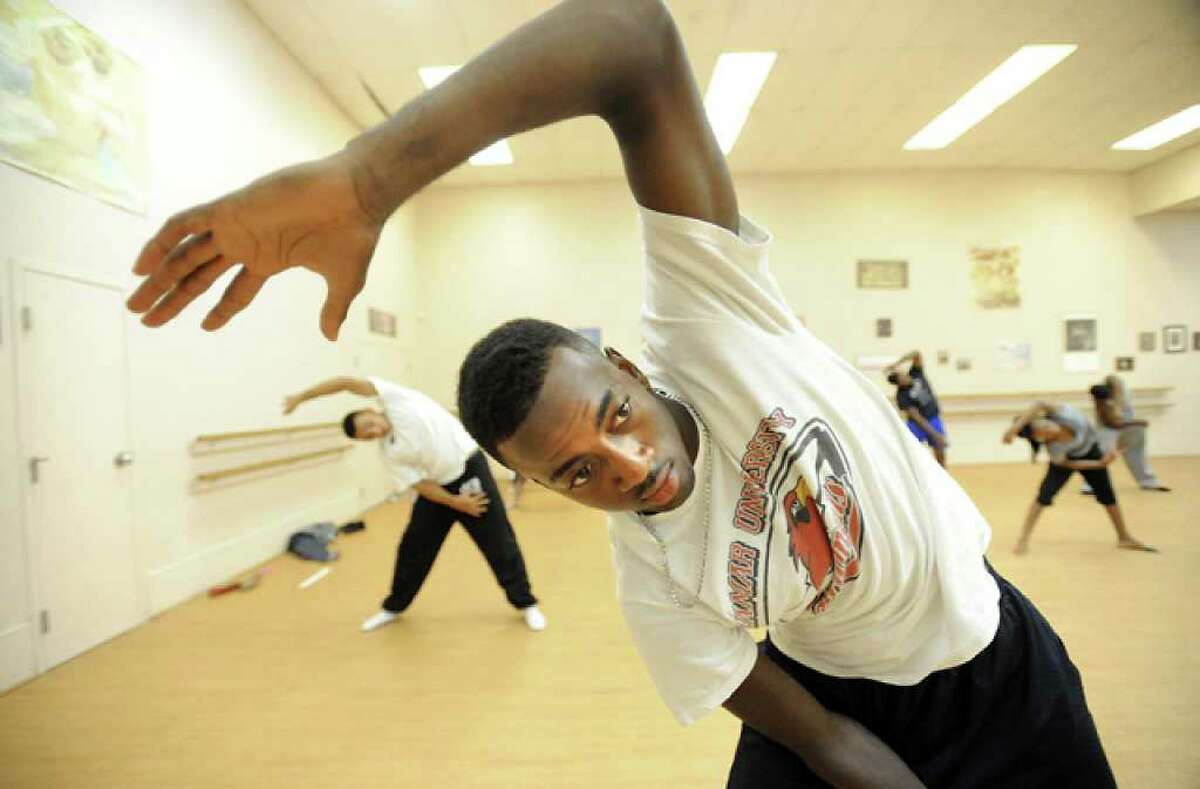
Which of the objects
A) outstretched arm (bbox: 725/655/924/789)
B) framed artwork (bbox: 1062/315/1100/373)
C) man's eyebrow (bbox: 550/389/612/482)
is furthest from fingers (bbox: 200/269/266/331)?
framed artwork (bbox: 1062/315/1100/373)

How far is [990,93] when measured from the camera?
676 cm

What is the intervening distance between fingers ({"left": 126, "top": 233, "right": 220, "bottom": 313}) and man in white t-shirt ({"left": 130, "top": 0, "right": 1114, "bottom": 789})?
2 cm

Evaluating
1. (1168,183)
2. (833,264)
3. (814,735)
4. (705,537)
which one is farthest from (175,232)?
(1168,183)

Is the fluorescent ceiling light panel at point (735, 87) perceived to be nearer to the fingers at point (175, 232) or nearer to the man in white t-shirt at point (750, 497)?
the man in white t-shirt at point (750, 497)

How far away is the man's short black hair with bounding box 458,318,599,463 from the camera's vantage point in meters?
0.83

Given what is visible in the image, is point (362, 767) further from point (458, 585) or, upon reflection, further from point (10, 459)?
point (10, 459)

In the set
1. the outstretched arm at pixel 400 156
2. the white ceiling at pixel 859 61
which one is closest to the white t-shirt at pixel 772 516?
the outstretched arm at pixel 400 156

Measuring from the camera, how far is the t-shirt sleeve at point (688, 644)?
869mm

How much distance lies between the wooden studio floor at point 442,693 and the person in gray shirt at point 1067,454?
10.0 inches

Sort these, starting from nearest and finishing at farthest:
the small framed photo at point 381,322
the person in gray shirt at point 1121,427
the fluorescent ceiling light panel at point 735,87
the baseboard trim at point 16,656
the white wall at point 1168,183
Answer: the baseboard trim at point 16,656, the person in gray shirt at point 1121,427, the fluorescent ceiling light panel at point 735,87, the small framed photo at point 381,322, the white wall at point 1168,183

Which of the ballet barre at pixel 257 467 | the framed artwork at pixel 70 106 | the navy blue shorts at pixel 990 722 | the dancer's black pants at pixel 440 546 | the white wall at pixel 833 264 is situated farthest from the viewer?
the white wall at pixel 833 264

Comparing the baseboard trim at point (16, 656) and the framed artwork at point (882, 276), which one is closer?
the baseboard trim at point (16, 656)

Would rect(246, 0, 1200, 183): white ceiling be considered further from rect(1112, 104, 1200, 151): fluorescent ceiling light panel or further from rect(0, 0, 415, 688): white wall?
rect(0, 0, 415, 688): white wall

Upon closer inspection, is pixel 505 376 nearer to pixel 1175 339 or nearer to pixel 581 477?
pixel 581 477
